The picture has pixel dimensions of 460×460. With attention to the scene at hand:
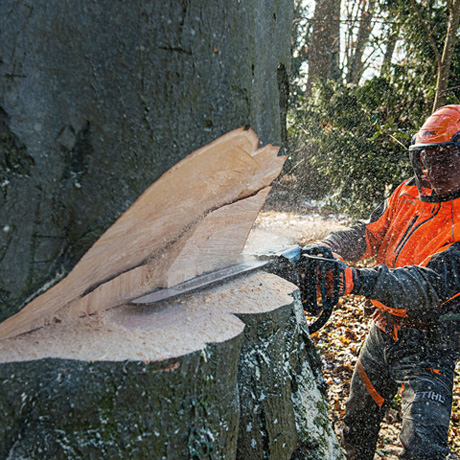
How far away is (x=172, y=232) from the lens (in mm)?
1498

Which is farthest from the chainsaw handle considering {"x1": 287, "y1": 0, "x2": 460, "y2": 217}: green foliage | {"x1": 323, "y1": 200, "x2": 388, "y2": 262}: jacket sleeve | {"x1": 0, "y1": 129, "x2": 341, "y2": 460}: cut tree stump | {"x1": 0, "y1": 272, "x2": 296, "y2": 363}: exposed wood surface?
{"x1": 287, "y1": 0, "x2": 460, "y2": 217}: green foliage

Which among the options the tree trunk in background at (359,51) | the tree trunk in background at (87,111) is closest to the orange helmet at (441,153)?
the tree trunk in background at (87,111)

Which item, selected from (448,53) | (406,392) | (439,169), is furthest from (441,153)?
(448,53)

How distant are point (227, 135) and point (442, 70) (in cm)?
455

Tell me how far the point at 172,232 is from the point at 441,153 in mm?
1444

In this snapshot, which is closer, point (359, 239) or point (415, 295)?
point (415, 295)

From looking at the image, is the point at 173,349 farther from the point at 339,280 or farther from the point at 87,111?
the point at 339,280

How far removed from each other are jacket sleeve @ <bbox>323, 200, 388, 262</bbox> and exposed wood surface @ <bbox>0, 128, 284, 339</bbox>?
79cm

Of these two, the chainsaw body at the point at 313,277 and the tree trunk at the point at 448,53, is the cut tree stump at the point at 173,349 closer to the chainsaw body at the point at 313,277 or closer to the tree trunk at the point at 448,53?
the chainsaw body at the point at 313,277

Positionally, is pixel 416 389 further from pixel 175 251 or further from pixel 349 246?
pixel 175 251

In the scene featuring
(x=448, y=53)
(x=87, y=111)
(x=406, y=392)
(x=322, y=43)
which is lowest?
(x=406, y=392)

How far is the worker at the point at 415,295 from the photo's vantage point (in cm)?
186

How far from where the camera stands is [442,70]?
4.72m

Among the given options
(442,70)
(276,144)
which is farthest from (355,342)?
(442,70)
